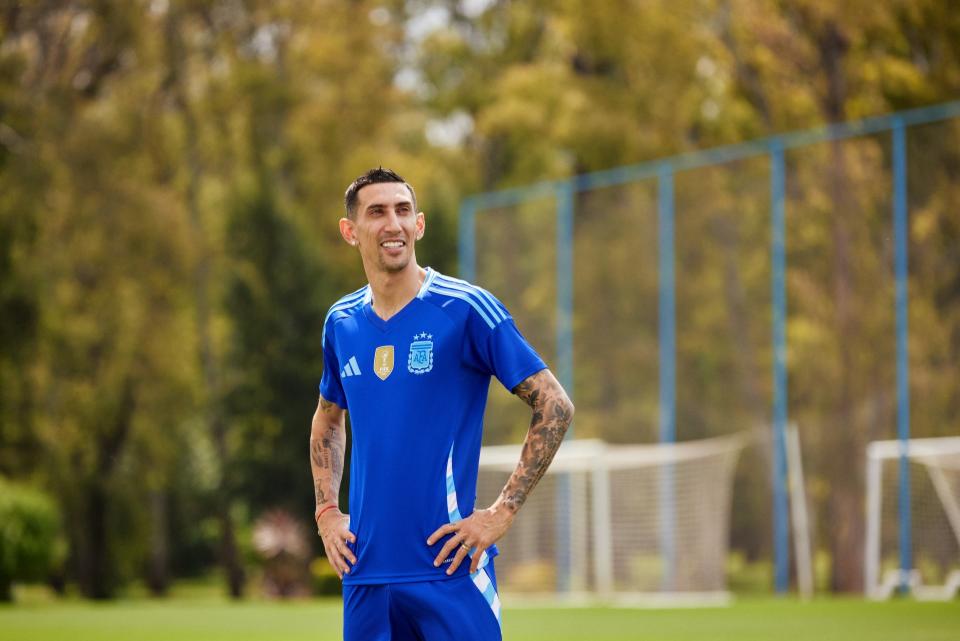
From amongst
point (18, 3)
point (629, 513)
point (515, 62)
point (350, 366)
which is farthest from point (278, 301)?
point (350, 366)

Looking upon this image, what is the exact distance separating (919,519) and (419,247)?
59.4 ft

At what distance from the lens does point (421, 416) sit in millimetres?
4805

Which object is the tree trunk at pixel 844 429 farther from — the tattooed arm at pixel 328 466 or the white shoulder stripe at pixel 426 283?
the white shoulder stripe at pixel 426 283

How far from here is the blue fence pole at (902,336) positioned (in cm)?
2027

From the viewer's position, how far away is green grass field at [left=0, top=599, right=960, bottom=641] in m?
14.2

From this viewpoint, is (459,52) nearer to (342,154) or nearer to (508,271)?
(342,154)

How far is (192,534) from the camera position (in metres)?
47.8

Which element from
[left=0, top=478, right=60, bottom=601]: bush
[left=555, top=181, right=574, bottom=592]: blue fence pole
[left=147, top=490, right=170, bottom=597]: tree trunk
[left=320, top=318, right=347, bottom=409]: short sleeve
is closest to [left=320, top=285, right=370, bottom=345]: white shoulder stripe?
[left=320, top=318, right=347, bottom=409]: short sleeve

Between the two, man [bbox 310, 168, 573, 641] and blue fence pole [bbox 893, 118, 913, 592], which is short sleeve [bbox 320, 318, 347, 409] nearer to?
man [bbox 310, 168, 573, 641]

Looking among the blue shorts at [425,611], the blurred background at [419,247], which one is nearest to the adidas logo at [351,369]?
the blue shorts at [425,611]

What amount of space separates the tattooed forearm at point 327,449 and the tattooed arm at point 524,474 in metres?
0.69

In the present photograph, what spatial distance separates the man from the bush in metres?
22.4

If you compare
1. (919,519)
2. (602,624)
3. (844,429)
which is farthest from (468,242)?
(602,624)

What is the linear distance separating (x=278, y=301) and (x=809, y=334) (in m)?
16.4
